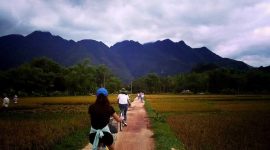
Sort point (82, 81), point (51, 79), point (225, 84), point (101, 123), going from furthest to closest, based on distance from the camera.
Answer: point (225, 84) → point (82, 81) → point (51, 79) → point (101, 123)

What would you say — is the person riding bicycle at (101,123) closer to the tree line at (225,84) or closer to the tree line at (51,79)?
the tree line at (51,79)

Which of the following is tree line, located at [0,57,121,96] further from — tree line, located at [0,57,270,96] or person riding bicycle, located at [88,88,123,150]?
person riding bicycle, located at [88,88,123,150]

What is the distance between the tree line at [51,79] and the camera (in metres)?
111

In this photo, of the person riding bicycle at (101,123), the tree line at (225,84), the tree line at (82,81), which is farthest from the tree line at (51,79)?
the person riding bicycle at (101,123)

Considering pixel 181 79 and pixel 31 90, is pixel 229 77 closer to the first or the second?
pixel 181 79

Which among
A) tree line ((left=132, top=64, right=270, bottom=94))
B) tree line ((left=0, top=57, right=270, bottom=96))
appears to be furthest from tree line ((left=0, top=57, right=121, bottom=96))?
tree line ((left=132, top=64, right=270, bottom=94))

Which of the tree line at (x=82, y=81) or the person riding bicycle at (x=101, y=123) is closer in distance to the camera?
the person riding bicycle at (x=101, y=123)

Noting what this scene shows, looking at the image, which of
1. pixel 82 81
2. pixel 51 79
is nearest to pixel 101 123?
pixel 51 79

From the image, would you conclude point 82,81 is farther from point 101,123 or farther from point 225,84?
point 101,123

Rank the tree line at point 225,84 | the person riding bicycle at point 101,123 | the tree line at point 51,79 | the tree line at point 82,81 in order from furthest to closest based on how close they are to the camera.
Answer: the tree line at point 225,84
the tree line at point 82,81
the tree line at point 51,79
the person riding bicycle at point 101,123

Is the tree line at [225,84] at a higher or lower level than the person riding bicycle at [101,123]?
higher

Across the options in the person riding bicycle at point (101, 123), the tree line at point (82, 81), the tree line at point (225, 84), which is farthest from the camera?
the tree line at point (225, 84)

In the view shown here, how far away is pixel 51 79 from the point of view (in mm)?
117938

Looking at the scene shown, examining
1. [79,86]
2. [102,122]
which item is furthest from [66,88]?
[102,122]
